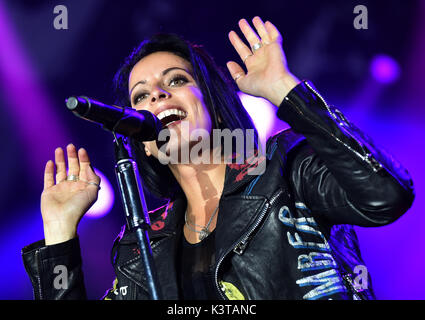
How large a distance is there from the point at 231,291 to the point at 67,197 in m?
0.95

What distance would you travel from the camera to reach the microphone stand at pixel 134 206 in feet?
4.31

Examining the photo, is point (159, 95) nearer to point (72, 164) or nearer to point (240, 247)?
point (72, 164)

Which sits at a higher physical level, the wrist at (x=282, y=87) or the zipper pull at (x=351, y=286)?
the wrist at (x=282, y=87)

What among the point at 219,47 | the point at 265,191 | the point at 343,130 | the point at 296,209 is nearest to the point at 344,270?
the point at 296,209

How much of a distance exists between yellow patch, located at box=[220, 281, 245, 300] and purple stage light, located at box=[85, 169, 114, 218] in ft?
7.31

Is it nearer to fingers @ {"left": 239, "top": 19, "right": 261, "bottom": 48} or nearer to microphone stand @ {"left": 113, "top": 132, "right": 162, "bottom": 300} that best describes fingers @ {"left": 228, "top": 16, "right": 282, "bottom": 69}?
fingers @ {"left": 239, "top": 19, "right": 261, "bottom": 48}

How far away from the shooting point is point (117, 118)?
4.77 feet

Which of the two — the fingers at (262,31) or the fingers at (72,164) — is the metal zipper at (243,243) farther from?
the fingers at (72,164)

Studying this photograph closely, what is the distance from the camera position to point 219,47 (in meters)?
3.60

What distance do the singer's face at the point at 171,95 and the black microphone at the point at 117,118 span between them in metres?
0.66

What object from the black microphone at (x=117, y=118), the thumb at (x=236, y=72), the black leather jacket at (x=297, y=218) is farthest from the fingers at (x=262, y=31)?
the black microphone at (x=117, y=118)

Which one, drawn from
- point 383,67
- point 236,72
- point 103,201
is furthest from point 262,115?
point 236,72

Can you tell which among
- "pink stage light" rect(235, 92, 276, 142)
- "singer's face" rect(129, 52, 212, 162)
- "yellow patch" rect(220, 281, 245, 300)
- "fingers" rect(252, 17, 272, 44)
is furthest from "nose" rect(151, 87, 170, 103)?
"pink stage light" rect(235, 92, 276, 142)
